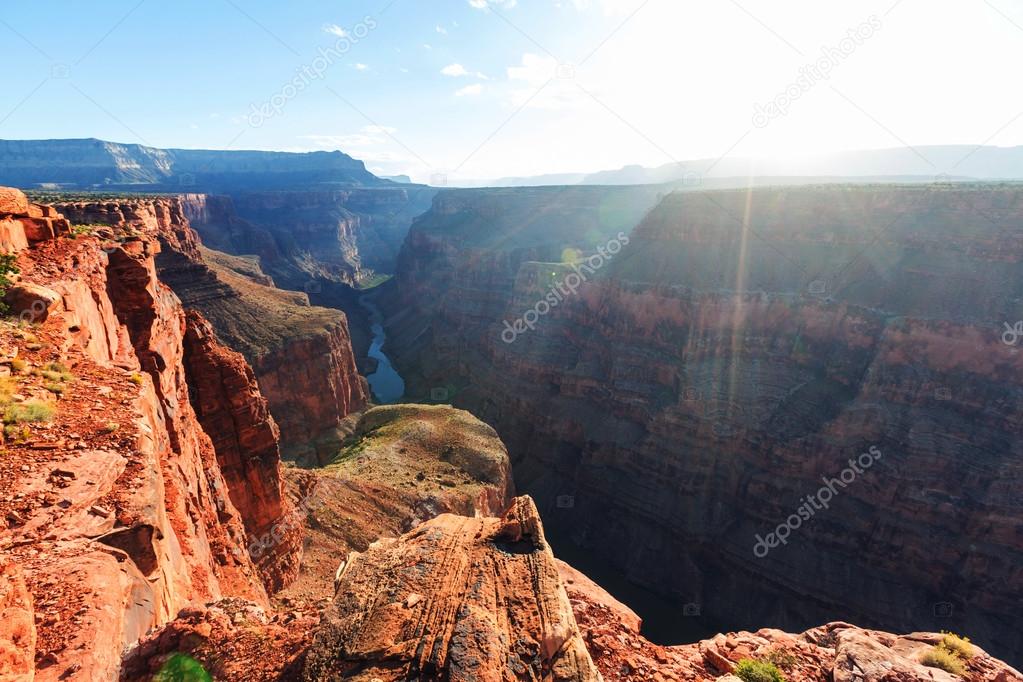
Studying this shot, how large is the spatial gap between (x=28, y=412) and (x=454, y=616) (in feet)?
21.4

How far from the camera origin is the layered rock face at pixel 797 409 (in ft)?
96.2

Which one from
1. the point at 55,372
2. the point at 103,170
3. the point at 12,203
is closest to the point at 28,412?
the point at 55,372

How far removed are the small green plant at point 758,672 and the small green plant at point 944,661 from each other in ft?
11.5

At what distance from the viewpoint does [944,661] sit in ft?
31.0

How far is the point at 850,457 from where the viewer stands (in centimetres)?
3241

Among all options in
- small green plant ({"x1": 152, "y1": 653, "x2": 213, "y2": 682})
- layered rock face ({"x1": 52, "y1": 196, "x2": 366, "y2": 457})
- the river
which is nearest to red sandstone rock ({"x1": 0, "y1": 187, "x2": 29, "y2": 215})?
small green plant ({"x1": 152, "y1": 653, "x2": 213, "y2": 682})

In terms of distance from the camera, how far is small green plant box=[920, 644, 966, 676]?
9.44 metres

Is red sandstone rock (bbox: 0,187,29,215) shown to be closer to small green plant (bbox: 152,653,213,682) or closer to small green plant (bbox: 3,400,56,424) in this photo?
small green plant (bbox: 3,400,56,424)

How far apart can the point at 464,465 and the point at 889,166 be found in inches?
6987

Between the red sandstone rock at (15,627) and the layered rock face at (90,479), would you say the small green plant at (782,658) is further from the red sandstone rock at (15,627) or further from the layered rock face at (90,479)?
the red sandstone rock at (15,627)

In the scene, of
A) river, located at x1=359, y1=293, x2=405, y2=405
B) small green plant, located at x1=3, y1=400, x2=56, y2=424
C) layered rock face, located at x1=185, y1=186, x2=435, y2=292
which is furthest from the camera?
layered rock face, located at x1=185, y1=186, x2=435, y2=292

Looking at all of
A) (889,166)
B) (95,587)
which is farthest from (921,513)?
(889,166)

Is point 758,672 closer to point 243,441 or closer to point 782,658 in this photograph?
point 782,658

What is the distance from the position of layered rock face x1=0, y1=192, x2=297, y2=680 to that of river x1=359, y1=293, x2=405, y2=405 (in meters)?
51.4
